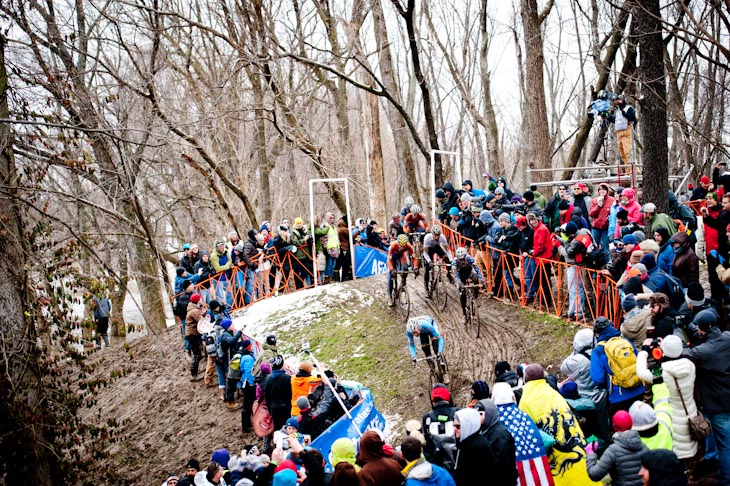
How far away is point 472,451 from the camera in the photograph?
5.83 m

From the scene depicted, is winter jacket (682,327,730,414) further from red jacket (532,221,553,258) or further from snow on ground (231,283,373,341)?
snow on ground (231,283,373,341)

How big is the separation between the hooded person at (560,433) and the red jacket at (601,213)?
7.13 metres

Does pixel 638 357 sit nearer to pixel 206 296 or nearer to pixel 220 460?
pixel 220 460

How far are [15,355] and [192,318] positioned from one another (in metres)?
5.05

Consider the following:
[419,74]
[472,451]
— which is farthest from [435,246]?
[472,451]

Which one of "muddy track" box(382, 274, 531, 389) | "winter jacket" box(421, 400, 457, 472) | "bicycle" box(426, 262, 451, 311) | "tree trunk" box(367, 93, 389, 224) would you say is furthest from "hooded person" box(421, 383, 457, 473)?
"tree trunk" box(367, 93, 389, 224)

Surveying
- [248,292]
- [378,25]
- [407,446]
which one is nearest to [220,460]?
[407,446]

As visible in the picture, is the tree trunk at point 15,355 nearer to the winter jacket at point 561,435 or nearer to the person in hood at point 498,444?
the person in hood at point 498,444

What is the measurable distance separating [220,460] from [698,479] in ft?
19.5

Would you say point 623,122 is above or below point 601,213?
above

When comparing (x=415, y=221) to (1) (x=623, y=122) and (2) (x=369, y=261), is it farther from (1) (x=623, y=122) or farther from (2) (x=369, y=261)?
(1) (x=623, y=122)

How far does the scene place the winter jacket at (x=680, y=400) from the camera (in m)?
6.53

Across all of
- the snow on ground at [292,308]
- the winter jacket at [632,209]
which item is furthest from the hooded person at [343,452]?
the snow on ground at [292,308]

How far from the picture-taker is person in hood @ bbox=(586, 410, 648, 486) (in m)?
5.42
